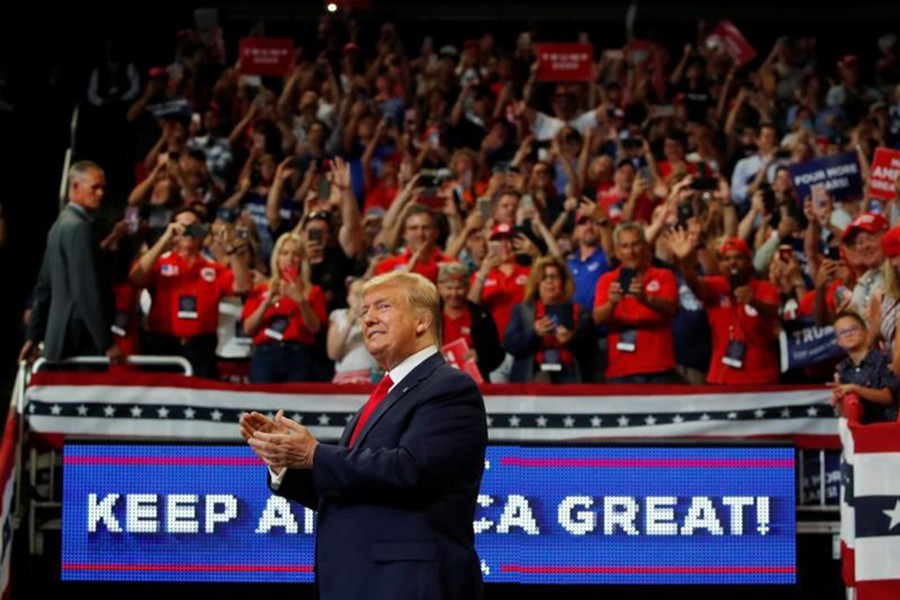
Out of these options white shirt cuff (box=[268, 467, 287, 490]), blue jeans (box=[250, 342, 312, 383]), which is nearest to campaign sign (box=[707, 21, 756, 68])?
blue jeans (box=[250, 342, 312, 383])

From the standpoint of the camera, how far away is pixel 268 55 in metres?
17.0

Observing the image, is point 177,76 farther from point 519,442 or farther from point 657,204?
point 519,442

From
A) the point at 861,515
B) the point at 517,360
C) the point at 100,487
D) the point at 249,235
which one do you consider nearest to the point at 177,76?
the point at 249,235

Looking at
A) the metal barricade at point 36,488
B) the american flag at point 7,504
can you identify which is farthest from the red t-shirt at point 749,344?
the american flag at point 7,504

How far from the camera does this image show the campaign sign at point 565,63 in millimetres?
16719

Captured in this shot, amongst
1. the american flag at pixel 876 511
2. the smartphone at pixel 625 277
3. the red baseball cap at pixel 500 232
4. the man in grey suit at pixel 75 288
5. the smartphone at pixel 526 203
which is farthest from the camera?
the smartphone at pixel 526 203

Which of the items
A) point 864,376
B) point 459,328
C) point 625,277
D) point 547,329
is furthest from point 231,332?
point 864,376

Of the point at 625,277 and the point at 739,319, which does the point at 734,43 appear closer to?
the point at 739,319

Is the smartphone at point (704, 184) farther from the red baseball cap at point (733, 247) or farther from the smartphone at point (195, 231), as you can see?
the smartphone at point (195, 231)

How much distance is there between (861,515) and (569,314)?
2.84m

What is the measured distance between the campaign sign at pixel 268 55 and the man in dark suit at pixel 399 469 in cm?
1231

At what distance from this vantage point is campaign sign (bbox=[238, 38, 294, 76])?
55.6 feet

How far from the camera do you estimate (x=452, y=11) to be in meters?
20.7

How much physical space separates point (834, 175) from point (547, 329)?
3.09 meters
